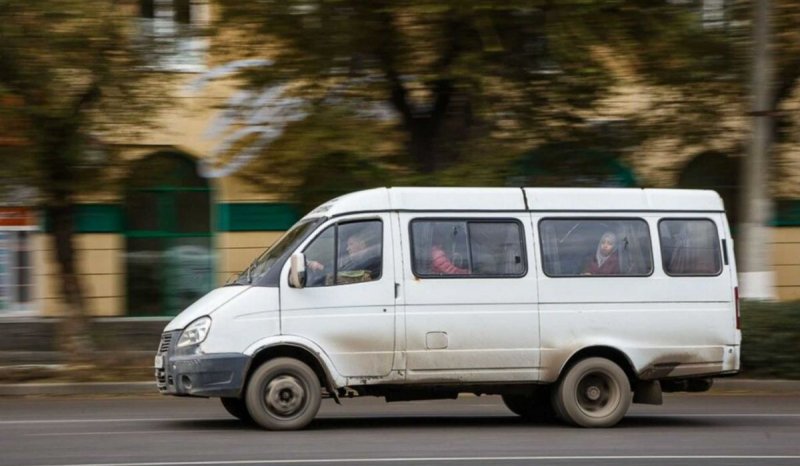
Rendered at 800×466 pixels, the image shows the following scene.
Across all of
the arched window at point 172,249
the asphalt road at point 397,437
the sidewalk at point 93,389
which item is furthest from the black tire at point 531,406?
the arched window at point 172,249

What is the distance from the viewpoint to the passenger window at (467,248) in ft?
39.9

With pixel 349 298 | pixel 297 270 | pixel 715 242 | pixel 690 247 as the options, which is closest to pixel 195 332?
pixel 297 270

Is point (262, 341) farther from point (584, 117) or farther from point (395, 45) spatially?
point (584, 117)

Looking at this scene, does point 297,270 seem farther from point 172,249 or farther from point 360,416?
point 172,249

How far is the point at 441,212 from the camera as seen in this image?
12.3 metres

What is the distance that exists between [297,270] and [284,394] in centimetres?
110

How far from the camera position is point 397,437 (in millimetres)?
11359

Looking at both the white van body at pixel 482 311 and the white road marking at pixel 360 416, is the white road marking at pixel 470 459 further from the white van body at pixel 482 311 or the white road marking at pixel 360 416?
the white road marking at pixel 360 416

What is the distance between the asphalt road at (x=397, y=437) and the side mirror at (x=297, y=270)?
130cm

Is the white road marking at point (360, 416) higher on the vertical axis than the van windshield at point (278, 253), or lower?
lower

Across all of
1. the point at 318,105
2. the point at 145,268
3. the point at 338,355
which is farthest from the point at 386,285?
the point at 145,268

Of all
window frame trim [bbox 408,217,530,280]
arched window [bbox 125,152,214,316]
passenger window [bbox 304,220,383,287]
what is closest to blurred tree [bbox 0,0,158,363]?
passenger window [bbox 304,220,383,287]

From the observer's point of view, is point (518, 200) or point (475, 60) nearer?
point (518, 200)

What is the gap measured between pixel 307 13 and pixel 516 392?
733cm
